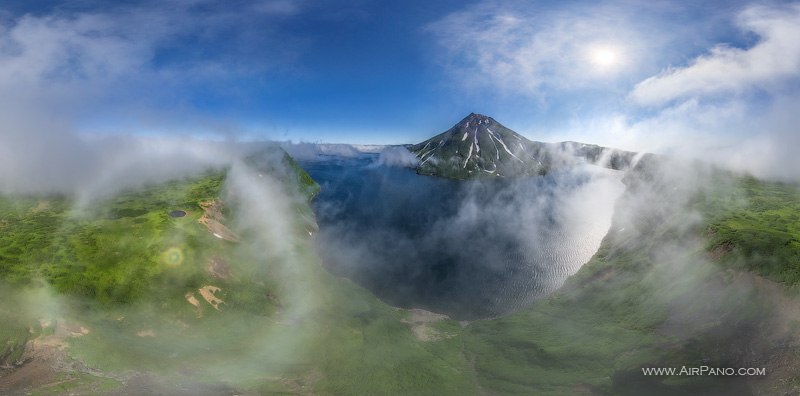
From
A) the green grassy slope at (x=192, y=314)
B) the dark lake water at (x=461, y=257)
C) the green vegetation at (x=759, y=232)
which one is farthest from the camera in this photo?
the dark lake water at (x=461, y=257)

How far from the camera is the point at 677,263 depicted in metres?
97.2

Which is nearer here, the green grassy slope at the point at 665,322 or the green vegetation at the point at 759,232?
the green grassy slope at the point at 665,322

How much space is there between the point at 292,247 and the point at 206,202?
127ft

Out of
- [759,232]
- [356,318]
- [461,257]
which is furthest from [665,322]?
[356,318]

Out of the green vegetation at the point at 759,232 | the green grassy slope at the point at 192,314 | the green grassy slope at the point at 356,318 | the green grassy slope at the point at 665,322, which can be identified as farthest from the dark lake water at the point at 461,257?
the green vegetation at the point at 759,232

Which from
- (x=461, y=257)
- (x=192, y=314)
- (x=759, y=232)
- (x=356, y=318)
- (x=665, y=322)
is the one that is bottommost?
(x=356, y=318)

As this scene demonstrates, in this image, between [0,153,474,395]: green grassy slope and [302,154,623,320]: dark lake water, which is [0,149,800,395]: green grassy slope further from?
[302,154,623,320]: dark lake water

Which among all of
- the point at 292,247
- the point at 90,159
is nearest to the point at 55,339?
the point at 292,247

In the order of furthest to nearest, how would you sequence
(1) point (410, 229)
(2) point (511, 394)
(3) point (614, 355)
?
(1) point (410, 229) → (3) point (614, 355) → (2) point (511, 394)

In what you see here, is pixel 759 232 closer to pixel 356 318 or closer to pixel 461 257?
pixel 461 257

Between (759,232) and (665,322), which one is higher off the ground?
(759,232)

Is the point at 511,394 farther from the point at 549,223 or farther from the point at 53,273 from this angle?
the point at 549,223

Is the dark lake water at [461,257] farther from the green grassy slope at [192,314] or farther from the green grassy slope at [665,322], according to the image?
the green grassy slope at [192,314]

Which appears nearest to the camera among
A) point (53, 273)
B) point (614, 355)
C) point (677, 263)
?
point (614, 355)
